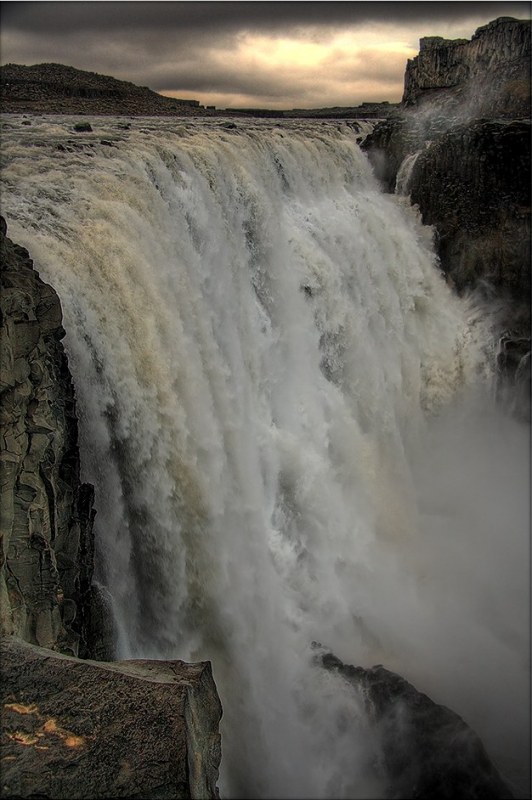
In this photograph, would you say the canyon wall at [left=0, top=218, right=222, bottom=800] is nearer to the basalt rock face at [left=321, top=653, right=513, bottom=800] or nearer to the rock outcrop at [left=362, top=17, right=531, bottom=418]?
the basalt rock face at [left=321, top=653, right=513, bottom=800]

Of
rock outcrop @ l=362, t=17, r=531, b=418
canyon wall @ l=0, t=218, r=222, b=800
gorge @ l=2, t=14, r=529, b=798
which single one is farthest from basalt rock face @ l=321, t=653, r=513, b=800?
rock outcrop @ l=362, t=17, r=531, b=418

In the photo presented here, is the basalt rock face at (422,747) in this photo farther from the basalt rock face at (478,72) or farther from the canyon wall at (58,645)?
the basalt rock face at (478,72)

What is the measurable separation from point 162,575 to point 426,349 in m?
11.1

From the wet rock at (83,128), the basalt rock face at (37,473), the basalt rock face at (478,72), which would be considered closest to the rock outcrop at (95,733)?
the basalt rock face at (37,473)

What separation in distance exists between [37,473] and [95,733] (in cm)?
292

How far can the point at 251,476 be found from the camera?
36.7 ft

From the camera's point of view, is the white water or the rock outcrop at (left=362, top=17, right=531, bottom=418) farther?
the rock outcrop at (left=362, top=17, right=531, bottom=418)

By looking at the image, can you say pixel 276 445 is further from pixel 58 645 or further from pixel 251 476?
pixel 58 645

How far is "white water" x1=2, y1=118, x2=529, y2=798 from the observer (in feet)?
29.5

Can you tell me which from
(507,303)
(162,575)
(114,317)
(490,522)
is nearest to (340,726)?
(162,575)

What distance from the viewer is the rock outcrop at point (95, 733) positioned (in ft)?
14.1

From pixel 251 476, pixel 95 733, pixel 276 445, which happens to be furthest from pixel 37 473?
pixel 276 445

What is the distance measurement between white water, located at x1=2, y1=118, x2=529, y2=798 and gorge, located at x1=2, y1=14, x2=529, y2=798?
0.14ft

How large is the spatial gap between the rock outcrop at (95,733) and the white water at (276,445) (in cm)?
A: 370
